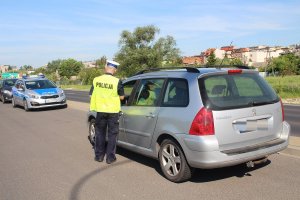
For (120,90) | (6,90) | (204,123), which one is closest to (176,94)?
(204,123)

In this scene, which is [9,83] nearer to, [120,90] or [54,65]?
[120,90]

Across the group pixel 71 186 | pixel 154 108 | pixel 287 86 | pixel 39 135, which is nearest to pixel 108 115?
pixel 154 108

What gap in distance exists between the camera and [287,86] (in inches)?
1062

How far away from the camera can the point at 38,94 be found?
1730 centimetres

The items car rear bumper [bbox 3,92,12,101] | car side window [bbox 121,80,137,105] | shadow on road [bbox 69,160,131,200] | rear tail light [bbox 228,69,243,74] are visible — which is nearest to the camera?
shadow on road [bbox 69,160,131,200]

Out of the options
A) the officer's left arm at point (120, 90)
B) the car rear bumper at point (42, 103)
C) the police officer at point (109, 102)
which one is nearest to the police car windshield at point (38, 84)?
the car rear bumper at point (42, 103)

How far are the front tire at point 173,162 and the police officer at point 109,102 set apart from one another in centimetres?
125

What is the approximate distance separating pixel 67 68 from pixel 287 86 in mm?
135897

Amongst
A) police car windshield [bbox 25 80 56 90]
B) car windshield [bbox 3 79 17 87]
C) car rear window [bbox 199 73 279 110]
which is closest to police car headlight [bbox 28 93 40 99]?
police car windshield [bbox 25 80 56 90]

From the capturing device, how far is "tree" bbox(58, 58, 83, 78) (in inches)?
6058

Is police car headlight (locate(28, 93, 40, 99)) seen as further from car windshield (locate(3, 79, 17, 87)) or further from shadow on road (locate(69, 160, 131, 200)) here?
shadow on road (locate(69, 160, 131, 200))

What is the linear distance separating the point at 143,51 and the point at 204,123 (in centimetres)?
7068

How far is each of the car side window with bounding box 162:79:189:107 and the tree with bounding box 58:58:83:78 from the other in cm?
14963

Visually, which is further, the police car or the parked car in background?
the parked car in background
